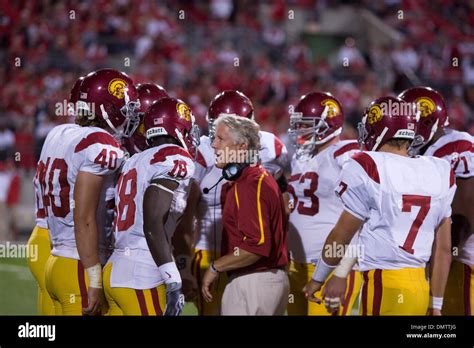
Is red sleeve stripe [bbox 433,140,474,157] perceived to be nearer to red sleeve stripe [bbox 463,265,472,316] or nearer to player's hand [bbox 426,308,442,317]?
red sleeve stripe [bbox 463,265,472,316]

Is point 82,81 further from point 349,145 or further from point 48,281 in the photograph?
point 349,145

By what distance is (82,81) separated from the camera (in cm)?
499

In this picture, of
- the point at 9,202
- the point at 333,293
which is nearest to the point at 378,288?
the point at 333,293

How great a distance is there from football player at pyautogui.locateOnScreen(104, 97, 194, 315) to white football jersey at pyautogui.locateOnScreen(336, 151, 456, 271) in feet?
2.83

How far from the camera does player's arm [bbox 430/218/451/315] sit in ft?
14.8

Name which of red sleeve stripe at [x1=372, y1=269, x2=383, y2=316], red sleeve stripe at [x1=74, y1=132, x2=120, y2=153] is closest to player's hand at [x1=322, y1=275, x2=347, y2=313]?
red sleeve stripe at [x1=372, y1=269, x2=383, y2=316]

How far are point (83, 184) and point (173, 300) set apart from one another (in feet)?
2.52

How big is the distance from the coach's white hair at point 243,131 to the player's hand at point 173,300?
890 millimetres

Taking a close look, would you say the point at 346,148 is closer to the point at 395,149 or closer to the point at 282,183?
the point at 282,183

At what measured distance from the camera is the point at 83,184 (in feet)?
14.7

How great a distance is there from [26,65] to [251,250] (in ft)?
38.3

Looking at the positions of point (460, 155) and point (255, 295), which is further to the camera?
point (460, 155)

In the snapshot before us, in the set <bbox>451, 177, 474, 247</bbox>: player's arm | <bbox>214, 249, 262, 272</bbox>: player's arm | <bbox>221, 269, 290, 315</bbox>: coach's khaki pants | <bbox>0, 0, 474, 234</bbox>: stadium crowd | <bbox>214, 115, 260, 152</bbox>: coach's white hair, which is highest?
<bbox>0, 0, 474, 234</bbox>: stadium crowd
